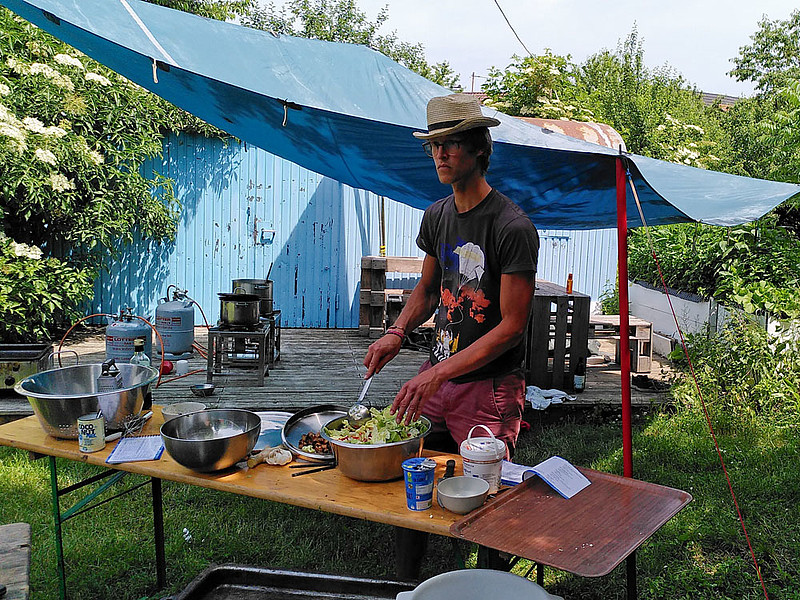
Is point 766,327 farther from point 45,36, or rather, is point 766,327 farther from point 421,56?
point 421,56

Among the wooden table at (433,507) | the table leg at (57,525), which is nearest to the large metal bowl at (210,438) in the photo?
the wooden table at (433,507)

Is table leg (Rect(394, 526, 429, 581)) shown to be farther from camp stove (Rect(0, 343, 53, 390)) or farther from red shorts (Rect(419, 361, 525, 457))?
camp stove (Rect(0, 343, 53, 390))

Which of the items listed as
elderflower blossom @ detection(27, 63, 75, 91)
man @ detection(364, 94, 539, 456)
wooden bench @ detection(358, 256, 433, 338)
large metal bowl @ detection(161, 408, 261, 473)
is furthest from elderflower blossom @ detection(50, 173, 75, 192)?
man @ detection(364, 94, 539, 456)

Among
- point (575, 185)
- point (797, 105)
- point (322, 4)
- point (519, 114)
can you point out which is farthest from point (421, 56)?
point (575, 185)

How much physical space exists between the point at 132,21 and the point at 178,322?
345 cm

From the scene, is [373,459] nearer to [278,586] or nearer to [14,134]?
[278,586]

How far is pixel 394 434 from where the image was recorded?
223cm

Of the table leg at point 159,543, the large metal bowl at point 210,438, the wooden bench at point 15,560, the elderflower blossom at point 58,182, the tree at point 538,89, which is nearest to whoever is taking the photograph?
the wooden bench at point 15,560

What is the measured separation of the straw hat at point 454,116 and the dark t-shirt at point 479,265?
283 mm

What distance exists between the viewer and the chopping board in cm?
169

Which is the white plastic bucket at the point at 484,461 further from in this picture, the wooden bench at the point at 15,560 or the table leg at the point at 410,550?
the wooden bench at the point at 15,560

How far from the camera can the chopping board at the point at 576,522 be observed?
66.6 inches

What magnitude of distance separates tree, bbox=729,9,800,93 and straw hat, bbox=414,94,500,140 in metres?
25.5

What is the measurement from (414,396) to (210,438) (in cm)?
74
